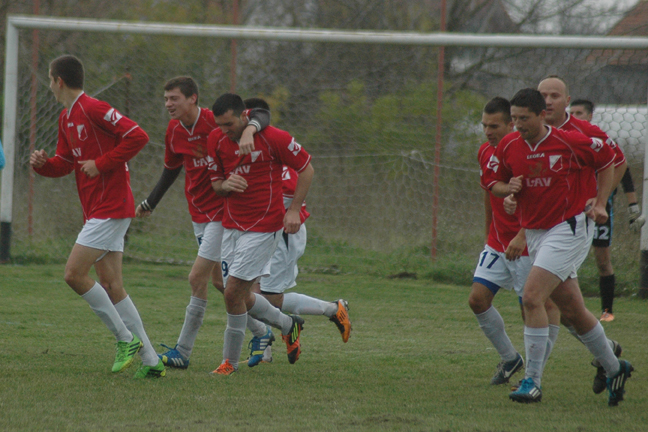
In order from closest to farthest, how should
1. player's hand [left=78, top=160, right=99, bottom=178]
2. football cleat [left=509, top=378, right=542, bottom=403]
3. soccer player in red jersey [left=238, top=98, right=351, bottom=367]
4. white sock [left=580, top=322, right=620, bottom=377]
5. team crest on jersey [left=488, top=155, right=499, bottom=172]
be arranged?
football cleat [left=509, top=378, right=542, bottom=403], white sock [left=580, top=322, right=620, bottom=377], team crest on jersey [left=488, top=155, right=499, bottom=172], player's hand [left=78, top=160, right=99, bottom=178], soccer player in red jersey [left=238, top=98, right=351, bottom=367]

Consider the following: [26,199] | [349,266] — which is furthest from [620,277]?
[26,199]

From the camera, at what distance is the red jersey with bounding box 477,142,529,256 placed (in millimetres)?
4836

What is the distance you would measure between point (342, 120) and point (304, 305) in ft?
16.9

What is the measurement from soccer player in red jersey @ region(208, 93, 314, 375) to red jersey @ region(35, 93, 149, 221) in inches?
22.0

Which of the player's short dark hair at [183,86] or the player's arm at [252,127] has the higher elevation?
the player's short dark hair at [183,86]

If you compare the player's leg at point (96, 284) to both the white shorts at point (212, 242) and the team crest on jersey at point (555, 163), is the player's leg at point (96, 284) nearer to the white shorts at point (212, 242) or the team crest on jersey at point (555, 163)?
the white shorts at point (212, 242)

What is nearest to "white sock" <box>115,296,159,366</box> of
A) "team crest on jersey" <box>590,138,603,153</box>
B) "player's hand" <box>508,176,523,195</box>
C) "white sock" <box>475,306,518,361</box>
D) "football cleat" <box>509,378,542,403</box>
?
"white sock" <box>475,306,518,361</box>

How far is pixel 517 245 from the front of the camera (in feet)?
14.8

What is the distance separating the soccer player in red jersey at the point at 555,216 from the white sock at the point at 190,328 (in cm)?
221

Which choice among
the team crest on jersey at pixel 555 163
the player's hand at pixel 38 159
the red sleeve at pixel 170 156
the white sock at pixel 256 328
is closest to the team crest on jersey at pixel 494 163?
the team crest on jersey at pixel 555 163

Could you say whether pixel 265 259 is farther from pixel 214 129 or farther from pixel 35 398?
pixel 35 398

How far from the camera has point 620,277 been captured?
9.12 meters

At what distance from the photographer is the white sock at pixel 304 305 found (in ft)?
19.4

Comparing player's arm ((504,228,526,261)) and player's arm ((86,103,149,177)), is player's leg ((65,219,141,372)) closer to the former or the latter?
player's arm ((86,103,149,177))
